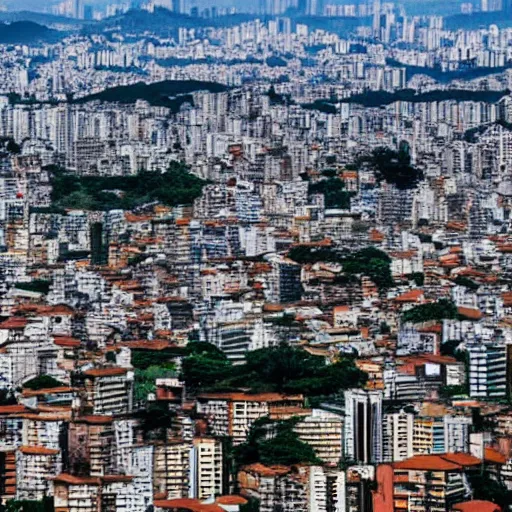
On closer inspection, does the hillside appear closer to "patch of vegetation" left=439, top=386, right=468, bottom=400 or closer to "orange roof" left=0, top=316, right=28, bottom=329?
"orange roof" left=0, top=316, right=28, bottom=329

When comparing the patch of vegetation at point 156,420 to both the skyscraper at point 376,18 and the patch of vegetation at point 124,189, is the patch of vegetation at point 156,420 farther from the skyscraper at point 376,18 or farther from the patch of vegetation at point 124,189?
the skyscraper at point 376,18

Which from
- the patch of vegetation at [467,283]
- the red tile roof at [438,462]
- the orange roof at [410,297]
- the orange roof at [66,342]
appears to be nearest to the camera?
the red tile roof at [438,462]

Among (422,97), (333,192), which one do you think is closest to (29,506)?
(333,192)

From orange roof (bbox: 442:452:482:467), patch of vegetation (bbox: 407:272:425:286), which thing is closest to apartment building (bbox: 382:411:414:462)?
orange roof (bbox: 442:452:482:467)

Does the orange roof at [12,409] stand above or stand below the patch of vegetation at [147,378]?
below

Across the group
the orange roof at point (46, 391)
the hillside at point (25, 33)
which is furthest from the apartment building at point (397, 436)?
the hillside at point (25, 33)

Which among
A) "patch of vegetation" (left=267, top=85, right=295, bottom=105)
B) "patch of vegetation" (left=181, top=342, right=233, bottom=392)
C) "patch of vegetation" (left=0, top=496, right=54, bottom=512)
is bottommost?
"patch of vegetation" (left=0, top=496, right=54, bottom=512)

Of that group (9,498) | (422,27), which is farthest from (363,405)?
(422,27)
